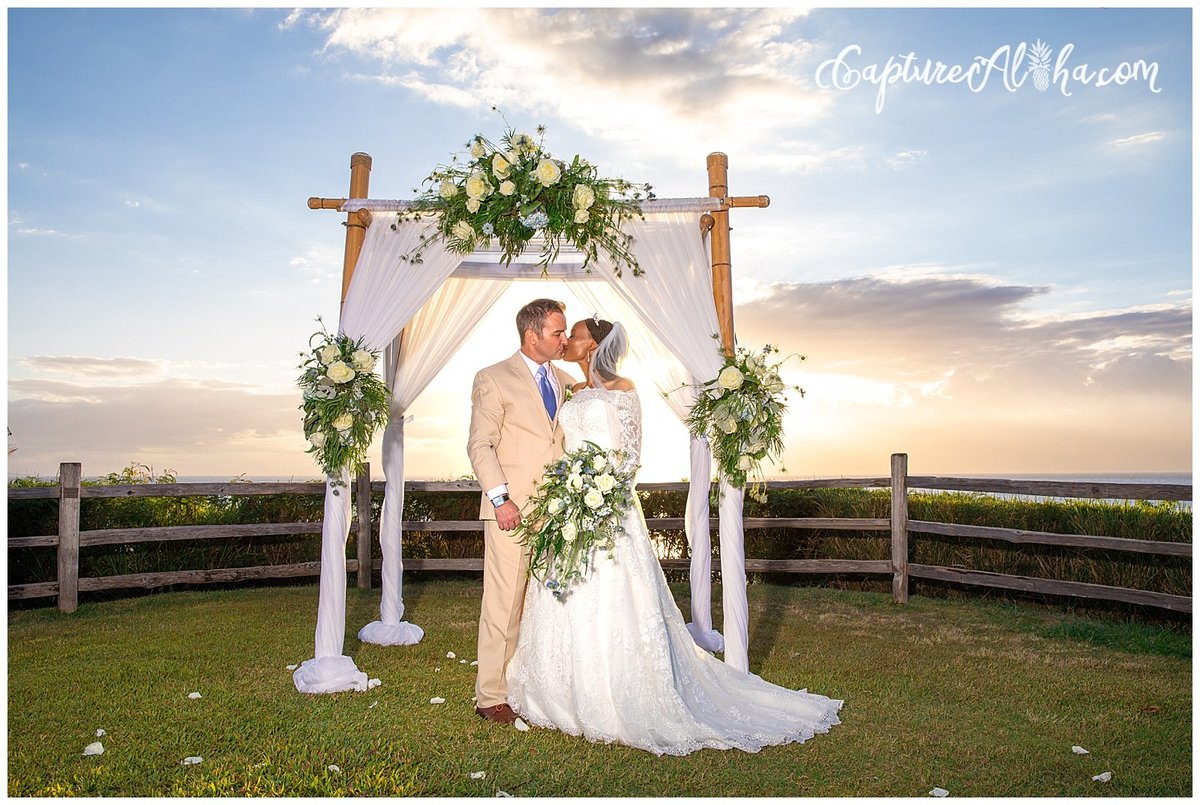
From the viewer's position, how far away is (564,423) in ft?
15.5

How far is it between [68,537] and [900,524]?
779 centimetres

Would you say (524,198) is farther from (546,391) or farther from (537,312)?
(546,391)

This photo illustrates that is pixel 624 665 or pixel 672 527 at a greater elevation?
pixel 672 527

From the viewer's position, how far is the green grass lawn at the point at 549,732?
401 centimetres

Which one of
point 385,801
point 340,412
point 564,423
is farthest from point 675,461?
point 385,801

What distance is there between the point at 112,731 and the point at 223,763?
3.07ft

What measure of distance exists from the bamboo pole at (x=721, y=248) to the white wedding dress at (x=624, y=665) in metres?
1.21

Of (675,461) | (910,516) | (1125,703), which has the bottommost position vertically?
(1125,703)

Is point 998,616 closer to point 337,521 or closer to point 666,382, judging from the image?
point 666,382

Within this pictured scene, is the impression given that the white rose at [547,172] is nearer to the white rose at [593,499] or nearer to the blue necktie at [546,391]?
the blue necktie at [546,391]

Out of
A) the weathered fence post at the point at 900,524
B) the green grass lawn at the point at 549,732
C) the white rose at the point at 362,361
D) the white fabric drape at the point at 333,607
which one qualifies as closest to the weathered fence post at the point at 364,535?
the green grass lawn at the point at 549,732

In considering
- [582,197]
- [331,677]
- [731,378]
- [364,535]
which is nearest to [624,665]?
[731,378]

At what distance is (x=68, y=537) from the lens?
821 centimetres

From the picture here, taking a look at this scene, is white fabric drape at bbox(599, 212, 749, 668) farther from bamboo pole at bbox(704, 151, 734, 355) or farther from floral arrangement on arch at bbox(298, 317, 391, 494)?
floral arrangement on arch at bbox(298, 317, 391, 494)
